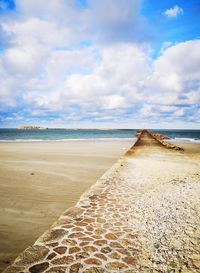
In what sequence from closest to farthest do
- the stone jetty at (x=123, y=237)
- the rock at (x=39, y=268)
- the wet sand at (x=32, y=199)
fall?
1. the rock at (x=39, y=268)
2. the stone jetty at (x=123, y=237)
3. the wet sand at (x=32, y=199)

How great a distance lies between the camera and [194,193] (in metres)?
6.26

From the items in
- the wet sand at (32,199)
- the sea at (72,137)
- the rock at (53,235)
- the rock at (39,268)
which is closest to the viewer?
the rock at (39,268)

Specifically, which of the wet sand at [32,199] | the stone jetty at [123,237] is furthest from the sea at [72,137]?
the stone jetty at [123,237]

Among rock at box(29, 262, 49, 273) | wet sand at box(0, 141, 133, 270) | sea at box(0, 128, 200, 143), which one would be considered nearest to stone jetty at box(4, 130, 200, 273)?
rock at box(29, 262, 49, 273)

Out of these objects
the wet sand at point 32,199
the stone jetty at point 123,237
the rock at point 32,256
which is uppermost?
the rock at point 32,256

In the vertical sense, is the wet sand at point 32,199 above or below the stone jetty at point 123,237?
below

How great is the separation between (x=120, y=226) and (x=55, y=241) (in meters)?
1.31

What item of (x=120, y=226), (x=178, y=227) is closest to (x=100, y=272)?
(x=120, y=226)

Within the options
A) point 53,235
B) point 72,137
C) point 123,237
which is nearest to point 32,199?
point 53,235

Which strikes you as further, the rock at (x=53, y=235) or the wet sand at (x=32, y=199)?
the wet sand at (x=32, y=199)

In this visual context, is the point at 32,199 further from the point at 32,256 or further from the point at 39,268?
the point at 39,268

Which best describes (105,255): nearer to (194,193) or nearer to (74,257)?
(74,257)

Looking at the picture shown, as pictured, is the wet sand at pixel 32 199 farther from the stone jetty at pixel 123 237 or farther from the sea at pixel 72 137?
the sea at pixel 72 137

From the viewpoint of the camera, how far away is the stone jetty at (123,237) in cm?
289
